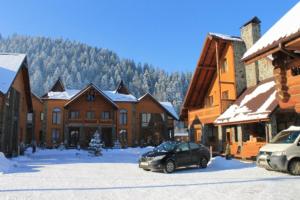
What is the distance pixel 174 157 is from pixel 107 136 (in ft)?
111

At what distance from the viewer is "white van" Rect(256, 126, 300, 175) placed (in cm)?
1441

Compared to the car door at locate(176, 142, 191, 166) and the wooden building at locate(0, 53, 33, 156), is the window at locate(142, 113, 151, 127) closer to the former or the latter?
the wooden building at locate(0, 53, 33, 156)

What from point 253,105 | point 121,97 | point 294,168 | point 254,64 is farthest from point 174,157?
point 121,97

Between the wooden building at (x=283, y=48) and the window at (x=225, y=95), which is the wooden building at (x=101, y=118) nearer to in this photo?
the window at (x=225, y=95)

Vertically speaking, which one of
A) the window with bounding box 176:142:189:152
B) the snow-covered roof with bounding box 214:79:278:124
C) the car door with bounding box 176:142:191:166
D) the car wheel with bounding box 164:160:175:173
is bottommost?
the car wheel with bounding box 164:160:175:173

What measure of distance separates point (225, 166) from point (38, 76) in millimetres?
138213

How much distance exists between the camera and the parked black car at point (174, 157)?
54.3 feet

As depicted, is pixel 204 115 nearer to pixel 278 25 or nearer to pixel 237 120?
pixel 237 120

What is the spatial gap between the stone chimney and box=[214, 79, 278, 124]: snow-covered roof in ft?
2.79

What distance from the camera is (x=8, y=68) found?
28.0 metres

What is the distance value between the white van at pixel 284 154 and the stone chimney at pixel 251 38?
11.3 m

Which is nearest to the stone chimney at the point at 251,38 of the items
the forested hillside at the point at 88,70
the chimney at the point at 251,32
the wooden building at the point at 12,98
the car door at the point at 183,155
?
the chimney at the point at 251,32

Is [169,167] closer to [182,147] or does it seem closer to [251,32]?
[182,147]

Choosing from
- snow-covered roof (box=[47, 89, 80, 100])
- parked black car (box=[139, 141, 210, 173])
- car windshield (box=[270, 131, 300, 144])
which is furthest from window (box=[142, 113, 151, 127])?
car windshield (box=[270, 131, 300, 144])
